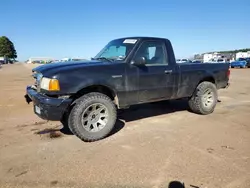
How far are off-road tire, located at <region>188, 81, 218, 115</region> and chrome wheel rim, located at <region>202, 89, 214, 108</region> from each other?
55 mm

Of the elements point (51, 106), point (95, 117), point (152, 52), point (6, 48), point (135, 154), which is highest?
point (6, 48)

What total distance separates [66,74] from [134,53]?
61.2 inches

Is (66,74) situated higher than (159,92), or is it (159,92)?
(66,74)

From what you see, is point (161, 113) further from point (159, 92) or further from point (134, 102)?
point (134, 102)

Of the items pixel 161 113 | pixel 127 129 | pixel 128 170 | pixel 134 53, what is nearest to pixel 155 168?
pixel 128 170

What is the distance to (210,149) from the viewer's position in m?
3.80

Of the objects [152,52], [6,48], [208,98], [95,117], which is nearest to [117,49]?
[152,52]

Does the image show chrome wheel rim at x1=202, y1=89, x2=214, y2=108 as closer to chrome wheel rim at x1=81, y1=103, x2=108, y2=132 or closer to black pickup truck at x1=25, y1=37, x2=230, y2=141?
black pickup truck at x1=25, y1=37, x2=230, y2=141

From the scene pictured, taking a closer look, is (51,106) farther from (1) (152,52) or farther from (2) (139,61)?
(1) (152,52)

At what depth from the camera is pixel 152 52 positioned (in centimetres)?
512

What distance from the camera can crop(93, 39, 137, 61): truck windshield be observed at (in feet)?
15.7

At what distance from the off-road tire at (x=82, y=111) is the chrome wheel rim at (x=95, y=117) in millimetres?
58

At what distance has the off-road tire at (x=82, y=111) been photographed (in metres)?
4.03

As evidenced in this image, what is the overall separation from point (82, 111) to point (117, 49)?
179 centimetres
